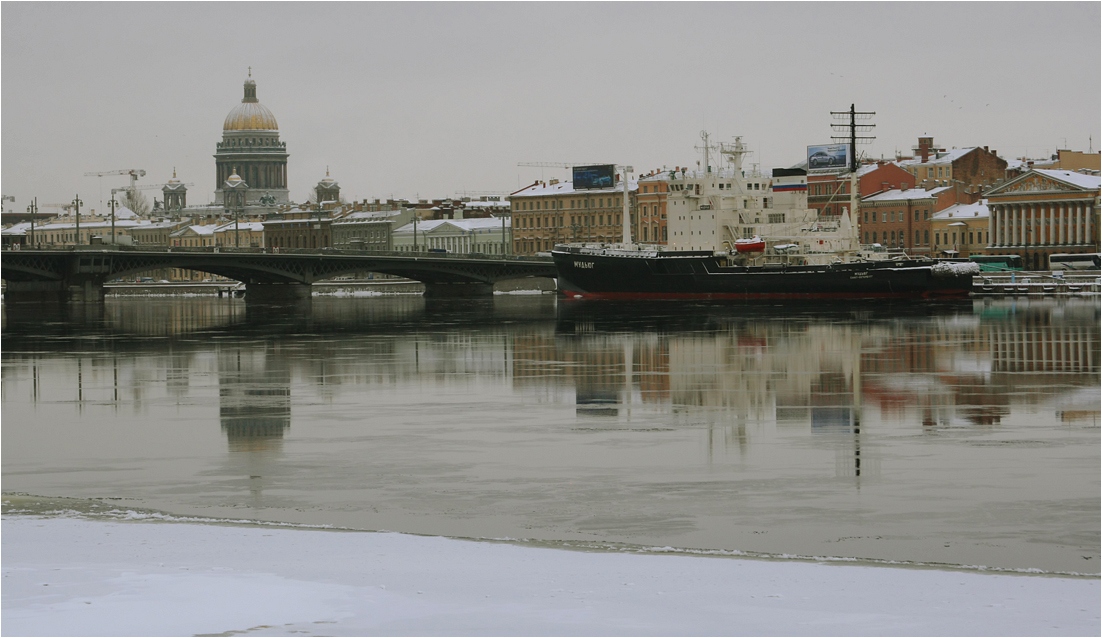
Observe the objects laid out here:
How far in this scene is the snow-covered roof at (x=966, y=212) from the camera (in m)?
123

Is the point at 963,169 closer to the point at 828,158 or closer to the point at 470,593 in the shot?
the point at 828,158

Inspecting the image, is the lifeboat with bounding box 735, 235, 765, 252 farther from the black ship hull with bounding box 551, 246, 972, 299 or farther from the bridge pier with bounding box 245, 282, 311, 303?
the bridge pier with bounding box 245, 282, 311, 303

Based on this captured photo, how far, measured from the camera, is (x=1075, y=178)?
118312mm

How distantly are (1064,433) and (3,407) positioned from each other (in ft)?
46.6

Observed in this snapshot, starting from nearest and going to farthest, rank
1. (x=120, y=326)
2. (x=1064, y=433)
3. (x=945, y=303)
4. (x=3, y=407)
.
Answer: (x=1064, y=433), (x=3, y=407), (x=120, y=326), (x=945, y=303)

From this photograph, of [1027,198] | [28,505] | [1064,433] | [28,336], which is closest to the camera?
[28,505]

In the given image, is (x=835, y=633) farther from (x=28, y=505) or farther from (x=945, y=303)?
(x=945, y=303)

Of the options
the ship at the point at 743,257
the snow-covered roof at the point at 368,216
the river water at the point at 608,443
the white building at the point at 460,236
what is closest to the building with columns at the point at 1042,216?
the ship at the point at 743,257

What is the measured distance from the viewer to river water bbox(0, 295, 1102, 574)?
1196 cm

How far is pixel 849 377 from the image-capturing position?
1050 inches

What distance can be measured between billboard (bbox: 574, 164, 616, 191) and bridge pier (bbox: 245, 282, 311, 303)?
140ft

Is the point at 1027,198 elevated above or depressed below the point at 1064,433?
above

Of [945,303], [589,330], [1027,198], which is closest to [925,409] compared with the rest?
[589,330]

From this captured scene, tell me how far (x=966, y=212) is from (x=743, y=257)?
135ft
